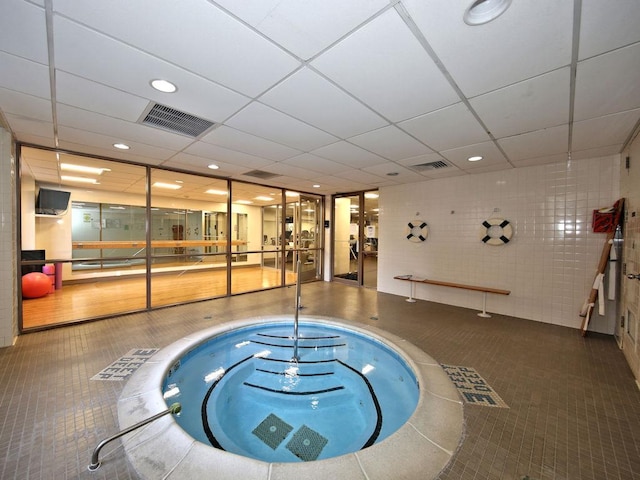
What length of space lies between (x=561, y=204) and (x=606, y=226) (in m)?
0.63

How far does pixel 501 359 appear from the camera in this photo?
2893mm

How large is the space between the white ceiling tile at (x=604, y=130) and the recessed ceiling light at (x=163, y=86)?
151 inches

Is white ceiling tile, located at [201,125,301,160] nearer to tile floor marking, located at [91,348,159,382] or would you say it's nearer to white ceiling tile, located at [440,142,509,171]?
white ceiling tile, located at [440,142,509,171]

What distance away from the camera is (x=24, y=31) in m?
1.49

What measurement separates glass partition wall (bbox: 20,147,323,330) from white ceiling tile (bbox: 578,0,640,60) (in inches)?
203

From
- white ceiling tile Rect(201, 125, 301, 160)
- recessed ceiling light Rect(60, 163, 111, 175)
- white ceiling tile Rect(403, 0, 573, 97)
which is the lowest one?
white ceiling tile Rect(403, 0, 573, 97)


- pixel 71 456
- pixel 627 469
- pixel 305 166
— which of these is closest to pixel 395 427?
pixel 627 469

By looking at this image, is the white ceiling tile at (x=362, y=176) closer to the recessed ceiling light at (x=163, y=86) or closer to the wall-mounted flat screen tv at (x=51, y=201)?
the recessed ceiling light at (x=163, y=86)

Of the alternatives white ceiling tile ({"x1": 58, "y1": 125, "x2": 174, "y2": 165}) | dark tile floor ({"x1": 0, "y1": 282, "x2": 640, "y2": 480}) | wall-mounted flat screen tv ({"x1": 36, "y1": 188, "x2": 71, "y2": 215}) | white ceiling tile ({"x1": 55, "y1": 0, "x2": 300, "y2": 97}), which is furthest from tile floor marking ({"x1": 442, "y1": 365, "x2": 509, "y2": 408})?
wall-mounted flat screen tv ({"x1": 36, "y1": 188, "x2": 71, "y2": 215})

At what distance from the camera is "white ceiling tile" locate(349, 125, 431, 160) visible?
2.97m

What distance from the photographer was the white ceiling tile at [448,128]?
2492 millimetres

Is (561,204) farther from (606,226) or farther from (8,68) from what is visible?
(8,68)

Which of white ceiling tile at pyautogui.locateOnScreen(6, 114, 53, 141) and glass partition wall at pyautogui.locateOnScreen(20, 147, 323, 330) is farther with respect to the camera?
glass partition wall at pyautogui.locateOnScreen(20, 147, 323, 330)

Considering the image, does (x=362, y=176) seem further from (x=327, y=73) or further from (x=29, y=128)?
(x=29, y=128)
